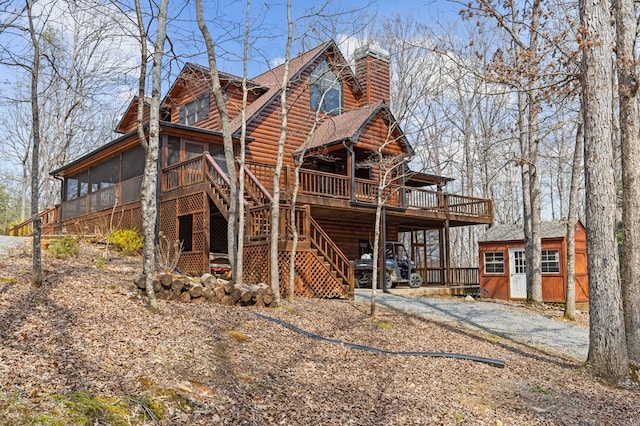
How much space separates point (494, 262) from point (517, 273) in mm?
1107

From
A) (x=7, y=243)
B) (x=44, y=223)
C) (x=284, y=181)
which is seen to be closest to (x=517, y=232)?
(x=284, y=181)

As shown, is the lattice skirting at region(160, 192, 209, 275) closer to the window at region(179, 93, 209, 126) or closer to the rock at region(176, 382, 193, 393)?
the window at region(179, 93, 209, 126)

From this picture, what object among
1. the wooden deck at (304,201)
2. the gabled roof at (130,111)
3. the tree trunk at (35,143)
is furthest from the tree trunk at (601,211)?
the gabled roof at (130,111)

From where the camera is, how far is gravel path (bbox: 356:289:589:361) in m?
11.3

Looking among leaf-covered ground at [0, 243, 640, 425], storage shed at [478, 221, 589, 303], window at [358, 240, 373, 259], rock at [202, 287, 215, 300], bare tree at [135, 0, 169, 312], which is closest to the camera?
leaf-covered ground at [0, 243, 640, 425]

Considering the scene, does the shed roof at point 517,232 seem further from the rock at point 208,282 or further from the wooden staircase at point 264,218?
the rock at point 208,282

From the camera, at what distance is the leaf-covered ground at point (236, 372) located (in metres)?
4.52

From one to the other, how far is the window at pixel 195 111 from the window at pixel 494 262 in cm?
1301

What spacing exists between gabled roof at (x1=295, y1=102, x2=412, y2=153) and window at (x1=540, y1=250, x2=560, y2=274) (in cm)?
641

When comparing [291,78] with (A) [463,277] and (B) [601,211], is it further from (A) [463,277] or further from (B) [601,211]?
(B) [601,211]

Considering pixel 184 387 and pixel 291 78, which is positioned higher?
pixel 291 78

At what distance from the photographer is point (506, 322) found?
43.1ft

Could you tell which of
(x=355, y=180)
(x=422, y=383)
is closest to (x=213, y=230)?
(x=355, y=180)

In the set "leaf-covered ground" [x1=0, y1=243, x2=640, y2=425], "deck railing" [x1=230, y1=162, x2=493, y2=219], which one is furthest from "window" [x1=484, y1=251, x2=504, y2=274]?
"leaf-covered ground" [x1=0, y1=243, x2=640, y2=425]
